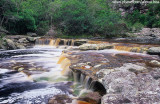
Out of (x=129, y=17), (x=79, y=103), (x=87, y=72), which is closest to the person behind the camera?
(x=79, y=103)

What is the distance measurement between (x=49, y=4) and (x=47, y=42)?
14319 millimetres

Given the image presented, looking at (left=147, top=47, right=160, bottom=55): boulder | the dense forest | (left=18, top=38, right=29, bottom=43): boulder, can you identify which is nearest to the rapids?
(left=147, top=47, right=160, bottom=55): boulder

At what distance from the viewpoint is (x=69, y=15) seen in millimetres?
24797

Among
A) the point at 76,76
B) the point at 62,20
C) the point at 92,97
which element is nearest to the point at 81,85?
the point at 76,76

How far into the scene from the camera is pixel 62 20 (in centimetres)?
2795

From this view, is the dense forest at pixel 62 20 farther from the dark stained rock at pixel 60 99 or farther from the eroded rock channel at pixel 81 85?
the dark stained rock at pixel 60 99

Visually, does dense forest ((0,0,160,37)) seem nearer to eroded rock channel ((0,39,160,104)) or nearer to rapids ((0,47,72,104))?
rapids ((0,47,72,104))

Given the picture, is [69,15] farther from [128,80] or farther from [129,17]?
[128,80]

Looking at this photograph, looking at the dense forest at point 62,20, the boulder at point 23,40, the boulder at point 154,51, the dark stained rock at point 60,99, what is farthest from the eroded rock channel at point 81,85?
the dense forest at point 62,20

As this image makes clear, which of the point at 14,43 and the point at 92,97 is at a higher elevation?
the point at 14,43

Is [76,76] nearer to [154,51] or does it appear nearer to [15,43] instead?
[154,51]

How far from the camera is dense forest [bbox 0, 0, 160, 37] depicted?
2121 centimetres

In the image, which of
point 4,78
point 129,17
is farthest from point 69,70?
point 129,17

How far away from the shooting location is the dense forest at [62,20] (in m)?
21.2
